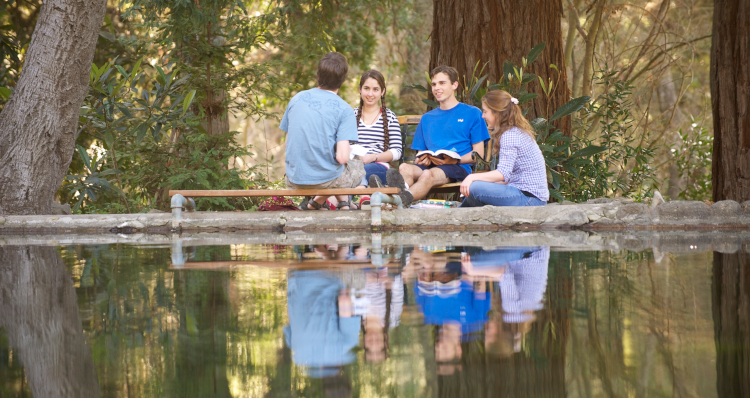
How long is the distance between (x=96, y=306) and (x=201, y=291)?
1.36 ft

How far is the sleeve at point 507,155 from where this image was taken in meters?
6.04

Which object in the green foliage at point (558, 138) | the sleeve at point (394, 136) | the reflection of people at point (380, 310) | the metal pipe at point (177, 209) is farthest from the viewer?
the green foliage at point (558, 138)

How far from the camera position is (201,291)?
2.84 metres

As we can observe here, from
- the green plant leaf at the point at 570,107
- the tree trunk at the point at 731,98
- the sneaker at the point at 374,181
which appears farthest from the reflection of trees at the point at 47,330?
the tree trunk at the point at 731,98

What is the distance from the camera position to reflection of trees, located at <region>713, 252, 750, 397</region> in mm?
1586

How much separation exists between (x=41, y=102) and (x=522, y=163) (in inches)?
179

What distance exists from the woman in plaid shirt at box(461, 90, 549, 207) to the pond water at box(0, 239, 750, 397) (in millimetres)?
2390

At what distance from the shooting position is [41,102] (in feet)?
22.1

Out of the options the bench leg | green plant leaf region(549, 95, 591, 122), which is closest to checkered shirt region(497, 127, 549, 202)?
the bench leg

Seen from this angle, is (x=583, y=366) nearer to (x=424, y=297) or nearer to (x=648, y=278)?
(x=424, y=297)

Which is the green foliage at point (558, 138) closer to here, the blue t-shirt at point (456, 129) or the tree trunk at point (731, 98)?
the blue t-shirt at point (456, 129)

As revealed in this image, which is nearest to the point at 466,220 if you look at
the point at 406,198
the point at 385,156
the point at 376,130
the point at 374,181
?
the point at 406,198

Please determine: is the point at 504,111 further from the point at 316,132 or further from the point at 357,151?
the point at 316,132

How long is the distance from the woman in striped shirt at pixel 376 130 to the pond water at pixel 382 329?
3220 mm
